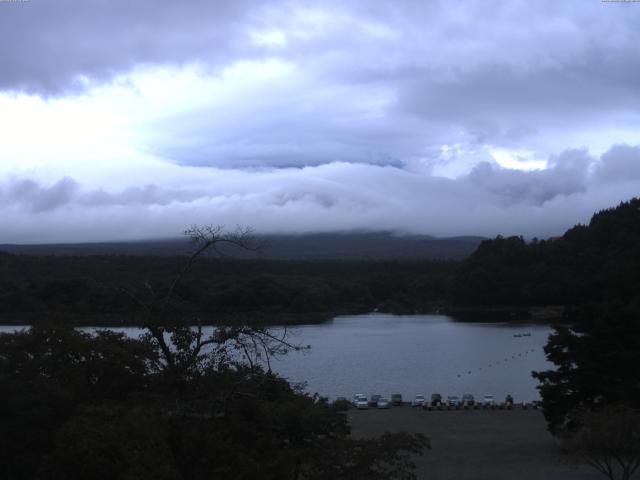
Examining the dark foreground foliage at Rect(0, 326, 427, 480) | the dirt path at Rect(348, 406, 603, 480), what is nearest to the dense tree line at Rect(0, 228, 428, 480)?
the dark foreground foliage at Rect(0, 326, 427, 480)

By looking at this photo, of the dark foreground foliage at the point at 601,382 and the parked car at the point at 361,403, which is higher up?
the dark foreground foliage at the point at 601,382

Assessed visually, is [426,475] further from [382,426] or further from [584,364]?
[382,426]

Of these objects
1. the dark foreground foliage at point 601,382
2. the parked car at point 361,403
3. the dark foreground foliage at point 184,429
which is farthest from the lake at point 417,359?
the dark foreground foliage at point 184,429

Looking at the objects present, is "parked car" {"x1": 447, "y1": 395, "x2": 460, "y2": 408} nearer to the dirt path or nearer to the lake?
the dirt path

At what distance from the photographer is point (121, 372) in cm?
991

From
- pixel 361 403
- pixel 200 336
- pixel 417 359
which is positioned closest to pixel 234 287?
pixel 417 359

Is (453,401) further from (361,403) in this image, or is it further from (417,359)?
(417,359)

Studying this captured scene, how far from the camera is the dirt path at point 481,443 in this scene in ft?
51.3

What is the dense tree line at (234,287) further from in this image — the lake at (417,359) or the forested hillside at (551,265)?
the forested hillside at (551,265)

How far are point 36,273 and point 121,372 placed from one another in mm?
36057

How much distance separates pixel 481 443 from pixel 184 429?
1484cm

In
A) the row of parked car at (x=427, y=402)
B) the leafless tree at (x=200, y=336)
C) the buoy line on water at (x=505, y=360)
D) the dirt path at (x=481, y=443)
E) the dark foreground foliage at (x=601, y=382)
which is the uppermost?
the leafless tree at (x=200, y=336)

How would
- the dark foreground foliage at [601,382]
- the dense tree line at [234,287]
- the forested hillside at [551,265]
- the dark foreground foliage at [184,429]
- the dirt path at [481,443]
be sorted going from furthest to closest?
the forested hillside at [551,265], the dense tree line at [234,287], the dirt path at [481,443], the dark foreground foliage at [601,382], the dark foreground foliage at [184,429]

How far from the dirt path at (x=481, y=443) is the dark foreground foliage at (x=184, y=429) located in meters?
7.54
